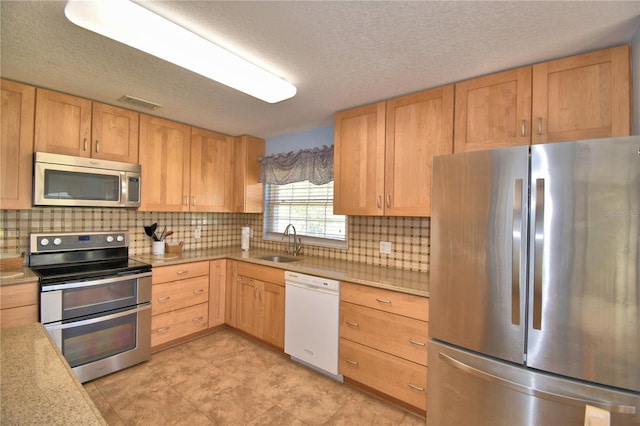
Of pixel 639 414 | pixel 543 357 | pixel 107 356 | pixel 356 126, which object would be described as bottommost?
pixel 107 356

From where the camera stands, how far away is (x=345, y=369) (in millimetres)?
2275

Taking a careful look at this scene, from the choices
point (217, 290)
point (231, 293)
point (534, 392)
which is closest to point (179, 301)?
point (217, 290)

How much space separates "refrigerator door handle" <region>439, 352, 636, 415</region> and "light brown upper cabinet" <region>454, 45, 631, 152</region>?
1.32 meters

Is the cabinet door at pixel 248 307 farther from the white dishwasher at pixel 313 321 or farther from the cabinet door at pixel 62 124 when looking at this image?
the cabinet door at pixel 62 124

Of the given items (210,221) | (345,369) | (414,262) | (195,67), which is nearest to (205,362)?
(345,369)

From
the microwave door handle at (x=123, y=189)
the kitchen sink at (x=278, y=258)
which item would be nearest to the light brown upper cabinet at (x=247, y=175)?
the kitchen sink at (x=278, y=258)

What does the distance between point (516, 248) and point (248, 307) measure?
2503 mm

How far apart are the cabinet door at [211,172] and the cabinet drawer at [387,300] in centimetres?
199

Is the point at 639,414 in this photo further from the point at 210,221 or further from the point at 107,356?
the point at 210,221

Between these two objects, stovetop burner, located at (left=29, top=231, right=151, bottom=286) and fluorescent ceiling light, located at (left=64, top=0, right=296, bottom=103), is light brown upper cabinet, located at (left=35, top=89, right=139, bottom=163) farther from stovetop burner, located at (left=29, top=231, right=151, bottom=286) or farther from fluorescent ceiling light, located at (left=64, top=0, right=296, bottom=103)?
fluorescent ceiling light, located at (left=64, top=0, right=296, bottom=103)

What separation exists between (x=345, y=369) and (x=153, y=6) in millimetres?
2607

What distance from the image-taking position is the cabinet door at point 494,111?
1.77 m

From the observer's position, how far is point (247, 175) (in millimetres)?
3586

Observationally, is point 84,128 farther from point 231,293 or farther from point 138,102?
point 231,293
